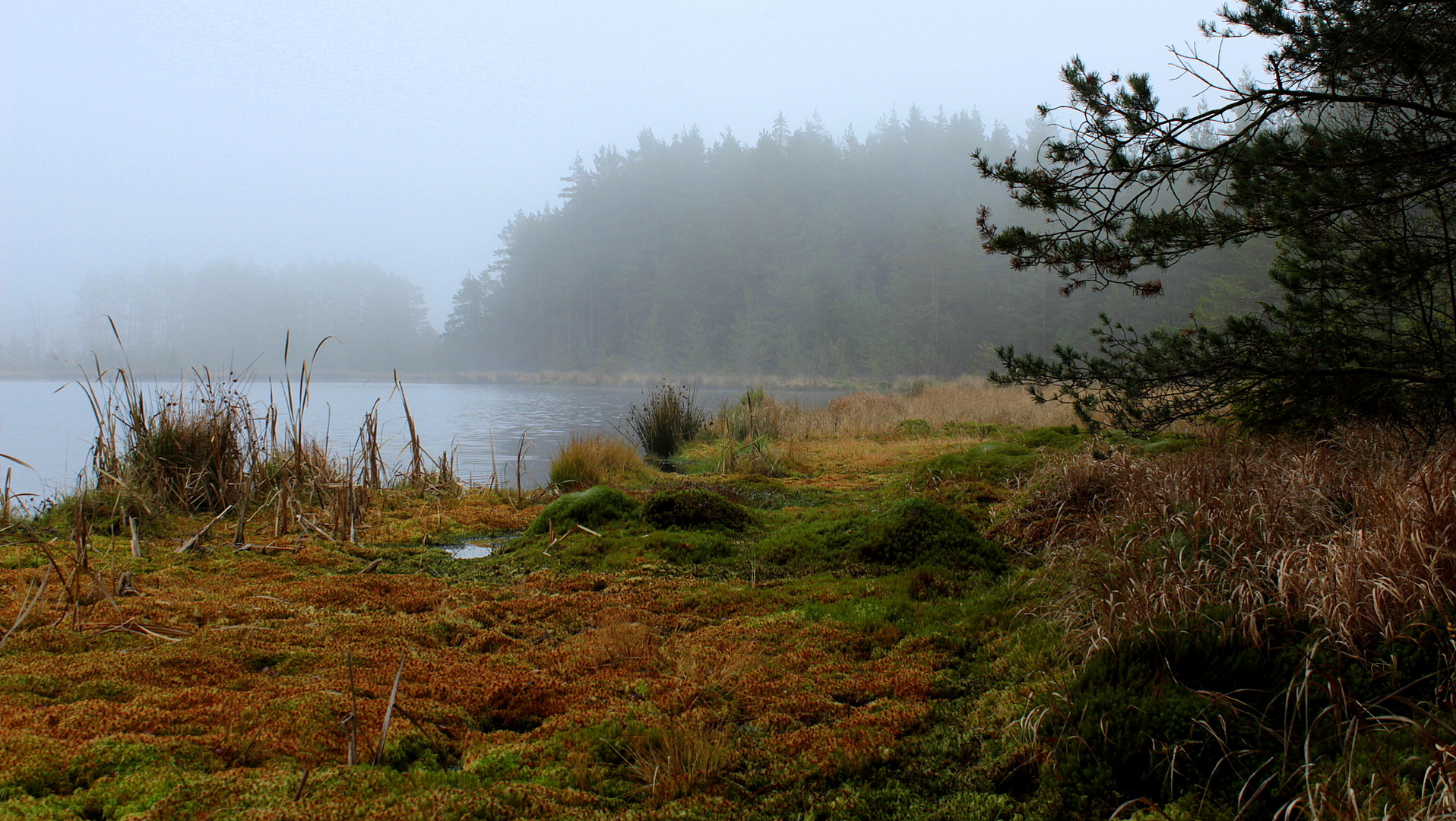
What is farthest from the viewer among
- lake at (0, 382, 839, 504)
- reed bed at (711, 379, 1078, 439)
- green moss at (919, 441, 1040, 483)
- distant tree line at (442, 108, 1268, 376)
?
distant tree line at (442, 108, 1268, 376)

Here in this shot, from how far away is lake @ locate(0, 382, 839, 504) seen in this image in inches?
403

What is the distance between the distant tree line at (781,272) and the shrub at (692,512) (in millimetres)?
28027

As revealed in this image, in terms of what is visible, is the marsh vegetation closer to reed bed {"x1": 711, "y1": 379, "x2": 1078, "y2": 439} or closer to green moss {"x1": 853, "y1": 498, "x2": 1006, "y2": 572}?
green moss {"x1": 853, "y1": 498, "x2": 1006, "y2": 572}

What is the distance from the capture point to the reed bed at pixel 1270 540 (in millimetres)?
2320

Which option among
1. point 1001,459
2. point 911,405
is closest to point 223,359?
point 911,405

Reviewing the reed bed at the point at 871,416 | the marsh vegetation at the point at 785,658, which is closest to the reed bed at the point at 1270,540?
the marsh vegetation at the point at 785,658

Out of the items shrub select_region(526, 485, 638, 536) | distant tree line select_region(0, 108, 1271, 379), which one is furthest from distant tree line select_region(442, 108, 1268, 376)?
shrub select_region(526, 485, 638, 536)

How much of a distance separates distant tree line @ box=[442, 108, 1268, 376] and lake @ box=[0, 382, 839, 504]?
10677 millimetres

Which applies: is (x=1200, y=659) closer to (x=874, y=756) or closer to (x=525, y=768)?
(x=874, y=756)

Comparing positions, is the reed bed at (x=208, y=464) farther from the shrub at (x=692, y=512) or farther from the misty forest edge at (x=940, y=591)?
the shrub at (x=692, y=512)

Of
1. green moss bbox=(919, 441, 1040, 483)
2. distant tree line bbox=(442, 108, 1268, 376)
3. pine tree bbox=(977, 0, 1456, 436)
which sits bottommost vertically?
green moss bbox=(919, 441, 1040, 483)

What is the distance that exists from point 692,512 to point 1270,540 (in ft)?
11.9

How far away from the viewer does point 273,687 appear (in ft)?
8.18

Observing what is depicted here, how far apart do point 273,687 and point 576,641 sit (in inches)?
45.5
